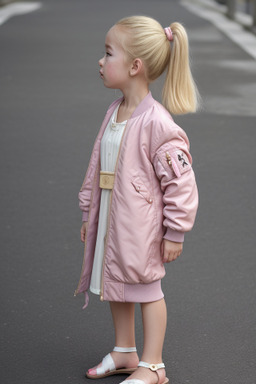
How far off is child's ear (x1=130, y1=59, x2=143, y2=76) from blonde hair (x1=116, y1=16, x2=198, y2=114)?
0.05 feet

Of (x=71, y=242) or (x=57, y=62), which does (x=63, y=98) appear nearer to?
(x=57, y=62)

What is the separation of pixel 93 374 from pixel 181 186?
2.97 ft

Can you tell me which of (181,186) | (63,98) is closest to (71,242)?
(181,186)

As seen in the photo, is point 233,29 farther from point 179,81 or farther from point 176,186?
point 176,186

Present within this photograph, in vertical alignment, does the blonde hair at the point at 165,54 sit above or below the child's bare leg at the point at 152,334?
above

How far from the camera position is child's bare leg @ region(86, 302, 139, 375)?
3.69m

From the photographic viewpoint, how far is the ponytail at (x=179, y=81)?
3414 millimetres

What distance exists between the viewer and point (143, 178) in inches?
134

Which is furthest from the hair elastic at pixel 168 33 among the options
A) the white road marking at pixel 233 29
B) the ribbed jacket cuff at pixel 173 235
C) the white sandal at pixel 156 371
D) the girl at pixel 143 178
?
the white road marking at pixel 233 29

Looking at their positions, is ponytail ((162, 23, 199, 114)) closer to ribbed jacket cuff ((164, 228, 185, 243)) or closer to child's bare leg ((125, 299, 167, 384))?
ribbed jacket cuff ((164, 228, 185, 243))

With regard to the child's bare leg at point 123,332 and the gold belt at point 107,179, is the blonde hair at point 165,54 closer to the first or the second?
the gold belt at point 107,179

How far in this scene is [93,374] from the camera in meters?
3.73

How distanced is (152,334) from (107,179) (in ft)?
1.99

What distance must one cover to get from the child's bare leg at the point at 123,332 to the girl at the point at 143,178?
159mm
